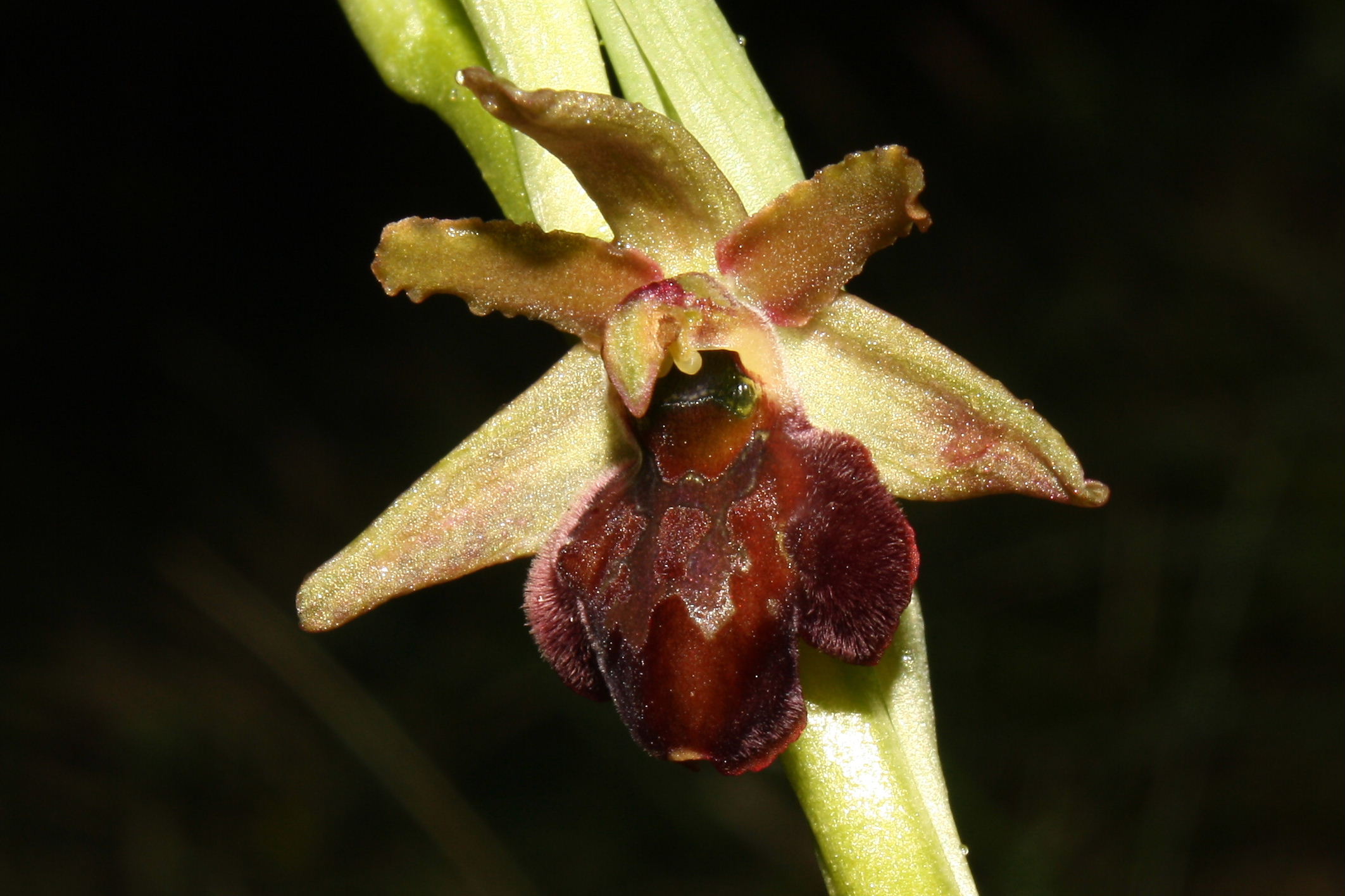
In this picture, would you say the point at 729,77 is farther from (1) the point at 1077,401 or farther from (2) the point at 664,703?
(1) the point at 1077,401

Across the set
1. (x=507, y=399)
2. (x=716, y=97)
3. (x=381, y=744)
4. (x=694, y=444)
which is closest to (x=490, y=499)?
(x=694, y=444)

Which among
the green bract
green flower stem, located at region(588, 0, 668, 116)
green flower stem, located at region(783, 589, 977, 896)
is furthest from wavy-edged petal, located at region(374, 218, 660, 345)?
green flower stem, located at region(783, 589, 977, 896)

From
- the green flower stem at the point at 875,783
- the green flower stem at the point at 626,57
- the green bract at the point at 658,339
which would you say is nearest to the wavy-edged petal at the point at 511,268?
the green bract at the point at 658,339

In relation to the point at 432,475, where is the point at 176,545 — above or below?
below

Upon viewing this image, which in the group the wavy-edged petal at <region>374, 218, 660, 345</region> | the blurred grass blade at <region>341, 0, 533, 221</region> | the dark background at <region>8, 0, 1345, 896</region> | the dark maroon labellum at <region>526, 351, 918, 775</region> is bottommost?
the dark background at <region>8, 0, 1345, 896</region>

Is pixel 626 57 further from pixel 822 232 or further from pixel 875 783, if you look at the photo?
pixel 875 783

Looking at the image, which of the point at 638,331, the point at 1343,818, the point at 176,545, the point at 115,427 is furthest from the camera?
the point at 115,427

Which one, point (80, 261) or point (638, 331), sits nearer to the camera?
point (638, 331)

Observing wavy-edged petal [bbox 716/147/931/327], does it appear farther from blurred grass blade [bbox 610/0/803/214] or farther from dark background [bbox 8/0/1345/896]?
dark background [bbox 8/0/1345/896]

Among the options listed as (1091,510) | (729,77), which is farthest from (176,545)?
(729,77)
